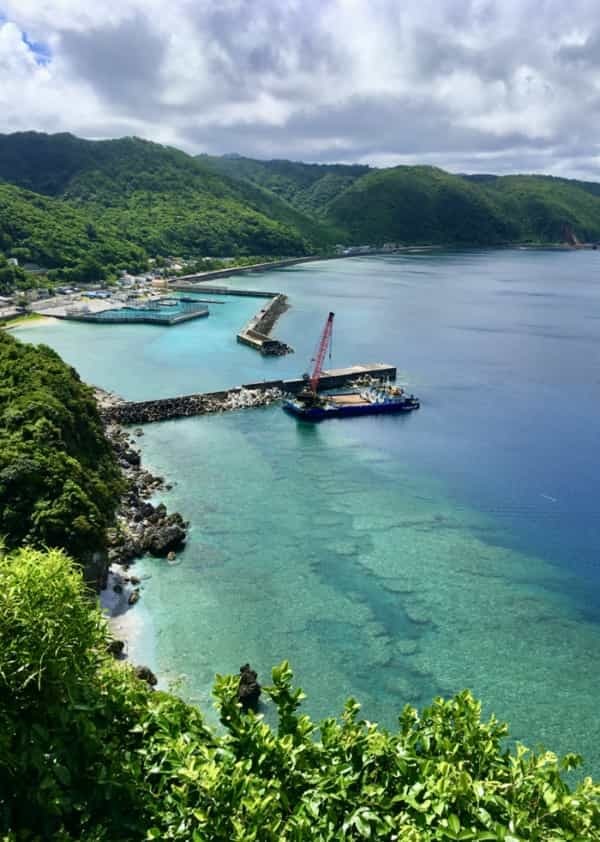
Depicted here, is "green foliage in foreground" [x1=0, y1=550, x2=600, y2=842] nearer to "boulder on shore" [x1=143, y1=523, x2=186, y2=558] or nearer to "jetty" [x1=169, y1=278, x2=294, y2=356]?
"boulder on shore" [x1=143, y1=523, x2=186, y2=558]

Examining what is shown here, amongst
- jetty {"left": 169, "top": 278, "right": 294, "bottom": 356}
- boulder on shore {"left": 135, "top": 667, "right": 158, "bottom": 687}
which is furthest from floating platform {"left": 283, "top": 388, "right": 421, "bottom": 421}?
boulder on shore {"left": 135, "top": 667, "right": 158, "bottom": 687}

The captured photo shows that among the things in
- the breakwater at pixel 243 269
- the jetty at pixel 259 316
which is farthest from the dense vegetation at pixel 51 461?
the breakwater at pixel 243 269

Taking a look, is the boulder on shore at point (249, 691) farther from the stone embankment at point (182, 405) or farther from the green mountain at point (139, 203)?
the green mountain at point (139, 203)

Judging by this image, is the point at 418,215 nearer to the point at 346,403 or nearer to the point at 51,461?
the point at 346,403

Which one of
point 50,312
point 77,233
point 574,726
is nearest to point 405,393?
point 574,726

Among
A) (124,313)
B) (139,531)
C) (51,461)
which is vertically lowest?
(139,531)

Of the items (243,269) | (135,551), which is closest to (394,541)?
(135,551)
